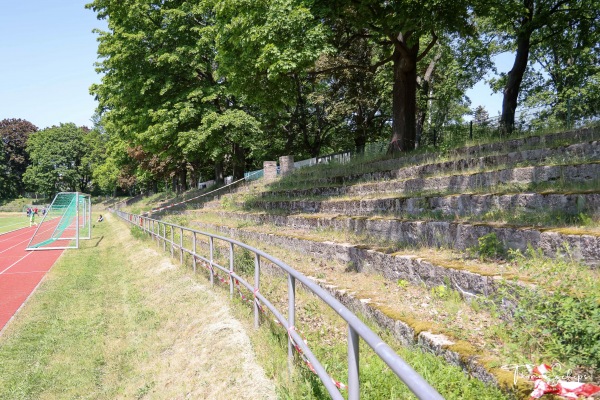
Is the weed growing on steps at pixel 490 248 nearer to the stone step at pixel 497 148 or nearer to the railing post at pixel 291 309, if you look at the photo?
the railing post at pixel 291 309

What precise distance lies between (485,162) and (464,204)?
2.52m

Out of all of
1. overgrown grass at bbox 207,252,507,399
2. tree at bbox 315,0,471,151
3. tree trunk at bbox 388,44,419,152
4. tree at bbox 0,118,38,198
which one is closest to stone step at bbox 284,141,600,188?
tree trunk at bbox 388,44,419,152

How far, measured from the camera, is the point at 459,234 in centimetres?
581

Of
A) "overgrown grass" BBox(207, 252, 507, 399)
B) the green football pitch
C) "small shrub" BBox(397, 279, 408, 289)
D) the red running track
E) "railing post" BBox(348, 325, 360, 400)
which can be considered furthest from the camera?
the green football pitch

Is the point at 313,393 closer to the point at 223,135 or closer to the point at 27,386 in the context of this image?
the point at 27,386

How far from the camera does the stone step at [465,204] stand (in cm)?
509


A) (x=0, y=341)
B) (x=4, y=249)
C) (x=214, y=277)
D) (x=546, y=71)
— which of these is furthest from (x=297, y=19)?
(x=546, y=71)

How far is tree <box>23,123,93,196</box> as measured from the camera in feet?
271

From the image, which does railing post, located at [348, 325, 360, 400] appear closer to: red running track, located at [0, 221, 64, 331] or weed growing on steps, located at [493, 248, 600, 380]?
weed growing on steps, located at [493, 248, 600, 380]

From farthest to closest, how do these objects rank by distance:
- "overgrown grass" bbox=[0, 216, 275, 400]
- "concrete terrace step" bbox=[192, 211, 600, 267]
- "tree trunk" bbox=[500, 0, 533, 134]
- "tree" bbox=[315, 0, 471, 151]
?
1. "tree trunk" bbox=[500, 0, 533, 134]
2. "tree" bbox=[315, 0, 471, 151]
3. "overgrown grass" bbox=[0, 216, 275, 400]
4. "concrete terrace step" bbox=[192, 211, 600, 267]

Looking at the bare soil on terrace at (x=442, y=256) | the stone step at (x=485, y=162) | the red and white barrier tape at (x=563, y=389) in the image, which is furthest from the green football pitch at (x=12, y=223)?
the red and white barrier tape at (x=563, y=389)

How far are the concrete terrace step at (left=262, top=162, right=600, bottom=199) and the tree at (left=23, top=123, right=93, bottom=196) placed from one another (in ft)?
290

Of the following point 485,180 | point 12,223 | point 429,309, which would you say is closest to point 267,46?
point 485,180

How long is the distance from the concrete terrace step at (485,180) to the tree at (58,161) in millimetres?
88462
